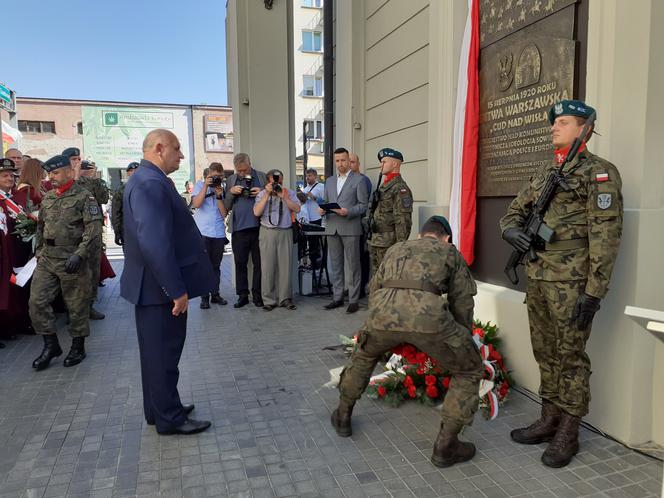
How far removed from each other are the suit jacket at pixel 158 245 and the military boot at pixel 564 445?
2.32m

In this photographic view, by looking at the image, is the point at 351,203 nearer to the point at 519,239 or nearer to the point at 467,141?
the point at 467,141

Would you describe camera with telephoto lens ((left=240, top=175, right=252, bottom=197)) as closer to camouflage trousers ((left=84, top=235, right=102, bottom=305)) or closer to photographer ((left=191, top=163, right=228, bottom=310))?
photographer ((left=191, top=163, right=228, bottom=310))

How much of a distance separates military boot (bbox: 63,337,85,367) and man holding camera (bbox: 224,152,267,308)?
94.3 inches

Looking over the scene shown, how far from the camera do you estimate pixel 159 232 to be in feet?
9.87

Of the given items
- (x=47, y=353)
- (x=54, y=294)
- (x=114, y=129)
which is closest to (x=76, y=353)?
(x=47, y=353)

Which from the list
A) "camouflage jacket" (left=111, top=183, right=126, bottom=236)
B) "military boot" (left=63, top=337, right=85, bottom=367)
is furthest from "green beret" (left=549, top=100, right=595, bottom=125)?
"camouflage jacket" (left=111, top=183, right=126, bottom=236)

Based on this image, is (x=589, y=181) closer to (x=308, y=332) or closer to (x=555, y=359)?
(x=555, y=359)

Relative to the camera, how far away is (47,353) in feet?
15.5

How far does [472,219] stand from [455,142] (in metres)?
0.73

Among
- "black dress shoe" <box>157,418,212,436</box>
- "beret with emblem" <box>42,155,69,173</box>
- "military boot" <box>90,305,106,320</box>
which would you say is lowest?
"black dress shoe" <box>157,418,212,436</box>

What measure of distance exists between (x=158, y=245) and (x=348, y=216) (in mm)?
3824

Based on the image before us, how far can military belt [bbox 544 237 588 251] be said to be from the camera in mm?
2912

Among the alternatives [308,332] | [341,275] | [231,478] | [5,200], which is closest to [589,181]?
[231,478]

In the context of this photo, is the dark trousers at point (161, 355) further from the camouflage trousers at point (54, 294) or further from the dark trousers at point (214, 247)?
the dark trousers at point (214, 247)
